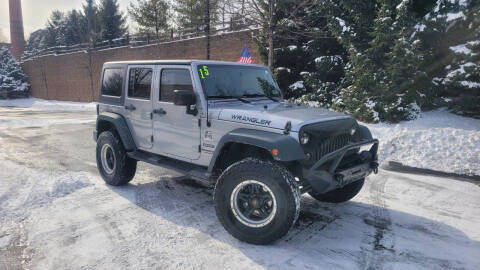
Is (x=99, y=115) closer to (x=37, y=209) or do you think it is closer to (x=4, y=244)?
(x=37, y=209)

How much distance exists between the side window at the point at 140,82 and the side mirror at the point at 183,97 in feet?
3.67

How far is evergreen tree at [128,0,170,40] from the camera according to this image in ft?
98.4

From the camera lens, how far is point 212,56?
68.7 feet

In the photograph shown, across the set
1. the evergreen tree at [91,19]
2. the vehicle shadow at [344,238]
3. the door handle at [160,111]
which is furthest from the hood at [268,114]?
the evergreen tree at [91,19]

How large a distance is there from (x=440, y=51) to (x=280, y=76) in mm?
5844

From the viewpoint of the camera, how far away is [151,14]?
3084 cm

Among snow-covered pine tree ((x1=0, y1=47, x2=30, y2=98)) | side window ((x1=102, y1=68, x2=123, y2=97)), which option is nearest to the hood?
side window ((x1=102, y1=68, x2=123, y2=97))

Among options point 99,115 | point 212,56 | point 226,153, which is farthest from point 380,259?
point 212,56

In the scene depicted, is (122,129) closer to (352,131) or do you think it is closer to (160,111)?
(160,111)

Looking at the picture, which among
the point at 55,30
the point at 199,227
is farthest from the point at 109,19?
the point at 199,227

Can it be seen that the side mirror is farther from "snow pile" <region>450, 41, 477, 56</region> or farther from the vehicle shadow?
"snow pile" <region>450, 41, 477, 56</region>

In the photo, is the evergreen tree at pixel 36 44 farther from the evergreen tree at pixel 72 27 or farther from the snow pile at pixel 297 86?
the snow pile at pixel 297 86

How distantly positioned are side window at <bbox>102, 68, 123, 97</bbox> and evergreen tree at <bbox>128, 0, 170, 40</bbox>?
82.3ft

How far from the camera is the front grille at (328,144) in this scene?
3.73 meters
